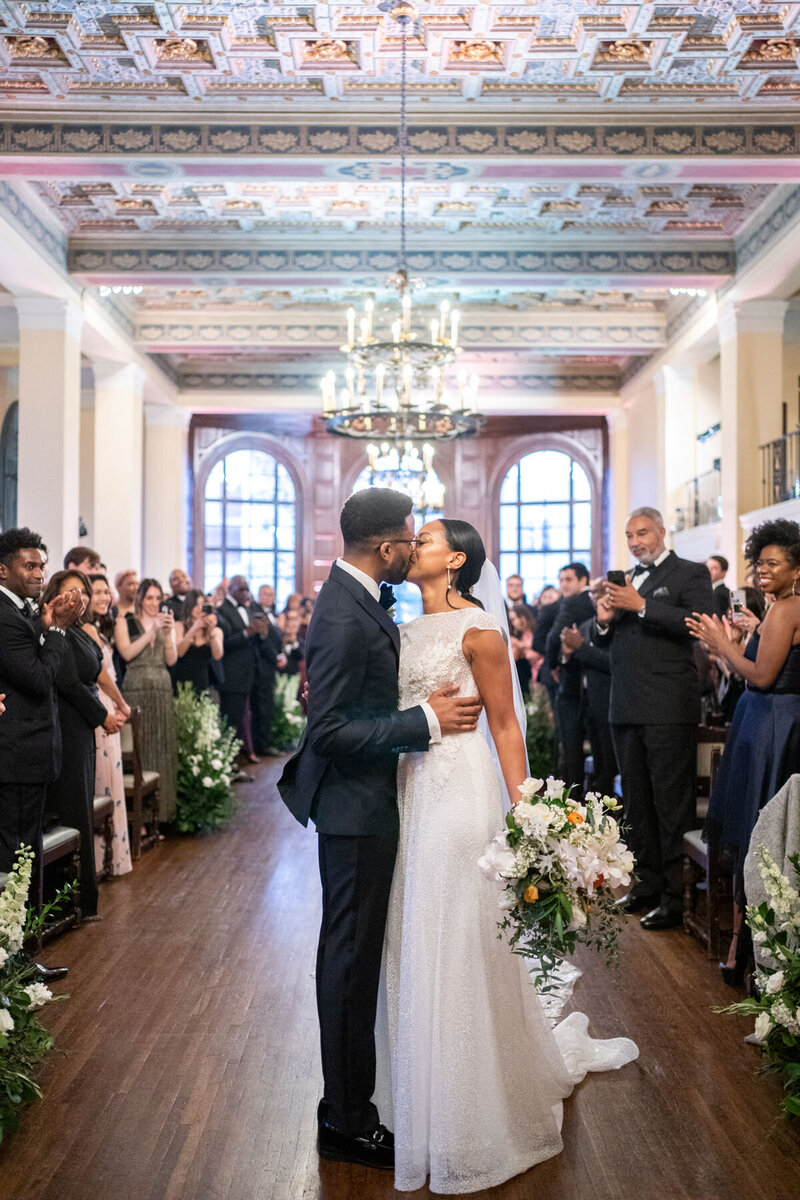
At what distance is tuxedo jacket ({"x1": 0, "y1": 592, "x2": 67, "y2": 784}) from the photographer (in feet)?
15.1

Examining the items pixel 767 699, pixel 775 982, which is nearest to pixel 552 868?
pixel 775 982

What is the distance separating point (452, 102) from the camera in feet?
26.9

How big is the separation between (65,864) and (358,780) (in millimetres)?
2943

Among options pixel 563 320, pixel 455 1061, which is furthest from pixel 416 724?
pixel 563 320

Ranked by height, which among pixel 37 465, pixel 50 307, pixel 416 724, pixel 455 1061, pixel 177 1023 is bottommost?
pixel 177 1023

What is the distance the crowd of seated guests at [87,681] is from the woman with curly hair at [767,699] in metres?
2.64

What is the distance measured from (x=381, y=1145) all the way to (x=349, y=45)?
6.70 m

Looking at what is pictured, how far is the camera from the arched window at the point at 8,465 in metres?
14.8

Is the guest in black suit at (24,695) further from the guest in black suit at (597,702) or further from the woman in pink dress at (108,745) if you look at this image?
the guest in black suit at (597,702)

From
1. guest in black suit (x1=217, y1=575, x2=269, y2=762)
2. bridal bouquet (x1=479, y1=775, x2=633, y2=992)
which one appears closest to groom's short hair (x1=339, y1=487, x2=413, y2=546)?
bridal bouquet (x1=479, y1=775, x2=633, y2=992)

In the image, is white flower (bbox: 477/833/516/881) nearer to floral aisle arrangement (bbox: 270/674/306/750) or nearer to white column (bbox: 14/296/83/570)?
white column (bbox: 14/296/83/570)

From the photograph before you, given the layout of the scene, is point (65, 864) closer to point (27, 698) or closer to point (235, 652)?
point (27, 698)

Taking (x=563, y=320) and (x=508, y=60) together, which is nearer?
(x=508, y=60)

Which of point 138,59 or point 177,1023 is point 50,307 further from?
point 177,1023
